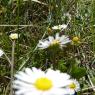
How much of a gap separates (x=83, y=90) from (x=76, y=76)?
92mm

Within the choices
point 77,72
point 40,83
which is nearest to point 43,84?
point 40,83

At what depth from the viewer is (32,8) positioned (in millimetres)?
Result: 1970

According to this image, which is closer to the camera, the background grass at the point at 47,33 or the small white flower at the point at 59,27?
the background grass at the point at 47,33

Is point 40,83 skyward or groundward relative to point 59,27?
groundward

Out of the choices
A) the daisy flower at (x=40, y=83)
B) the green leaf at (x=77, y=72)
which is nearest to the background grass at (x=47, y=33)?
the green leaf at (x=77, y=72)

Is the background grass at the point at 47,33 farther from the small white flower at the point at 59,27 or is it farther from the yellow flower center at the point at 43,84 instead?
the yellow flower center at the point at 43,84

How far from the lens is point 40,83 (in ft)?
2.36

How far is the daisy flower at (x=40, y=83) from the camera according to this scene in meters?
0.67

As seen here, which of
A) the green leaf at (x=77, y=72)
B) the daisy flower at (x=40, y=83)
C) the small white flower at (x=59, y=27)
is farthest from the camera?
the small white flower at (x=59, y=27)

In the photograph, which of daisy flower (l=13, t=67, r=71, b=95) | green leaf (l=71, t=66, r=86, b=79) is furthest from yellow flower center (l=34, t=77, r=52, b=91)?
green leaf (l=71, t=66, r=86, b=79)

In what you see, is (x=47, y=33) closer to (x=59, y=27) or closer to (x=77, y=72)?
(x=59, y=27)

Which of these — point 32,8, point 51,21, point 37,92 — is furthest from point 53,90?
point 32,8

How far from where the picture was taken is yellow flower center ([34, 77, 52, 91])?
27.6 inches

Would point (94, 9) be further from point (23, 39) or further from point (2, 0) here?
point (2, 0)
